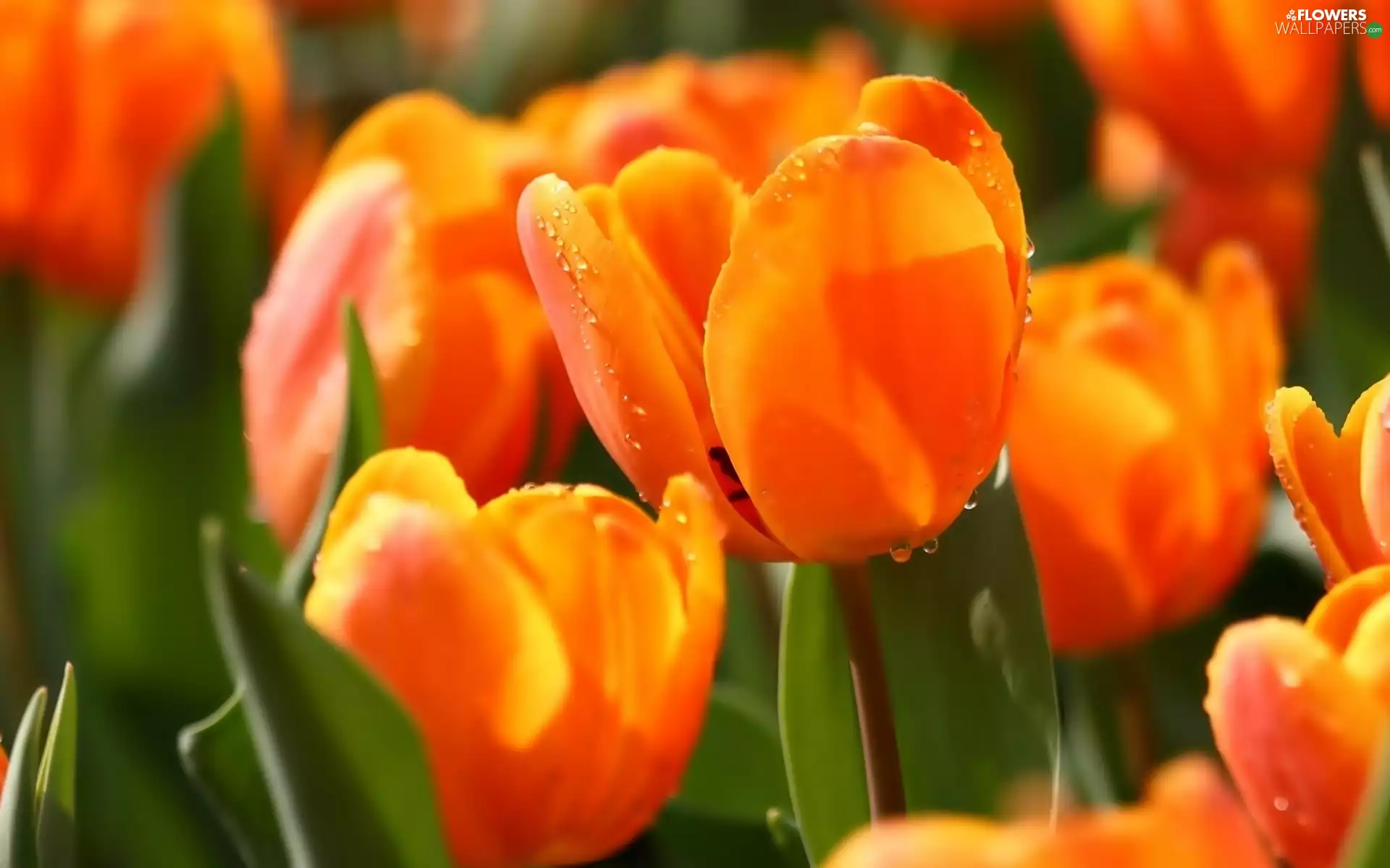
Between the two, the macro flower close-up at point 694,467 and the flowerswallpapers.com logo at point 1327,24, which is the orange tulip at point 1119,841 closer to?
the macro flower close-up at point 694,467

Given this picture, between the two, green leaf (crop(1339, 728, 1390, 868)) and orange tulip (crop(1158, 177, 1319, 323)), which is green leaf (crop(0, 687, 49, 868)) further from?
orange tulip (crop(1158, 177, 1319, 323))

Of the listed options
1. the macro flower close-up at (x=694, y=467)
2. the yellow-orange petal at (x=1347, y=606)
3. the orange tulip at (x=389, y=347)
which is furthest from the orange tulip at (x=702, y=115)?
the yellow-orange petal at (x=1347, y=606)

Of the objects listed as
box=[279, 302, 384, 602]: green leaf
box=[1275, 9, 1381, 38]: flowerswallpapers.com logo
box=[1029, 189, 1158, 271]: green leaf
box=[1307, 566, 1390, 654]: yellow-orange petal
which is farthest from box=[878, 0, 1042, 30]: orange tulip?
box=[1307, 566, 1390, 654]: yellow-orange petal

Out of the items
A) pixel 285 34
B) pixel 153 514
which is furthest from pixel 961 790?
pixel 285 34

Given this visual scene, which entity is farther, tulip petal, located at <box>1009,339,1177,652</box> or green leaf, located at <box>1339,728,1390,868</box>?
tulip petal, located at <box>1009,339,1177,652</box>

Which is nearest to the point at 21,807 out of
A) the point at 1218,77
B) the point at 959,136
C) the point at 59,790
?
the point at 59,790

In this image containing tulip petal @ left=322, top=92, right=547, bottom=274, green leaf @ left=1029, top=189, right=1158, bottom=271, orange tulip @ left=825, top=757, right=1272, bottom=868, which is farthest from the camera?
green leaf @ left=1029, top=189, right=1158, bottom=271

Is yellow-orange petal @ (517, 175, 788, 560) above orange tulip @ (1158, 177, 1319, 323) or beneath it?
above
